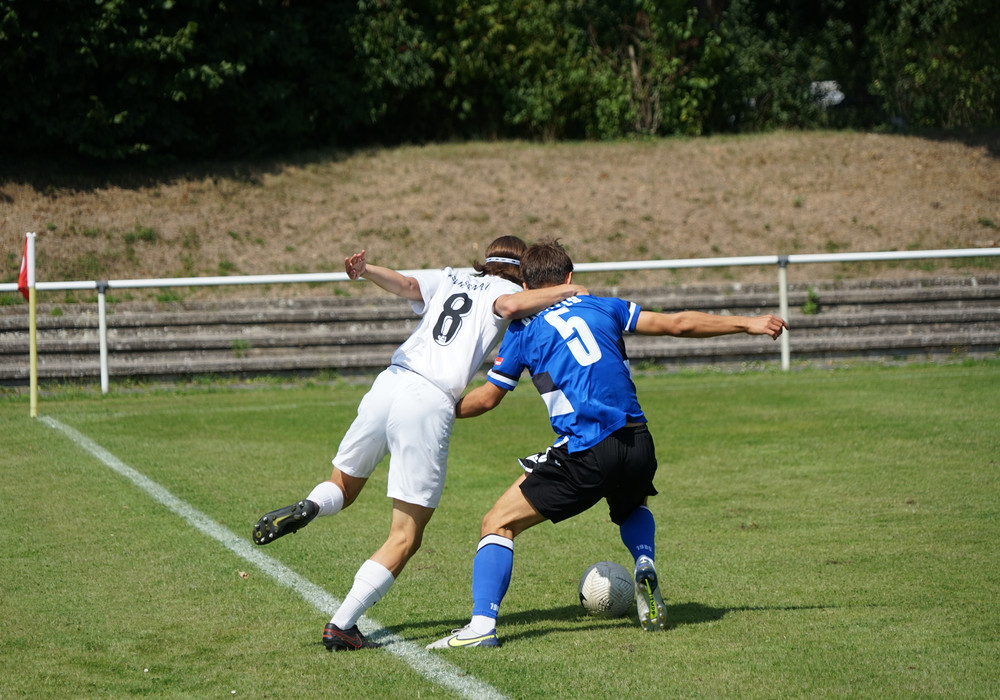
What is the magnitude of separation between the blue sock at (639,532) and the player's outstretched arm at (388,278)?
152 centimetres

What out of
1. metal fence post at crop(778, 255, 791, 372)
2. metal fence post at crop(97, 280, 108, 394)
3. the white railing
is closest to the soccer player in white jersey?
→ the white railing

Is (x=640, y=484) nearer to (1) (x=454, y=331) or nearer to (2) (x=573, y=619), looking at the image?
(2) (x=573, y=619)

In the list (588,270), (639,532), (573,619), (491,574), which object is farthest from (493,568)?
(588,270)

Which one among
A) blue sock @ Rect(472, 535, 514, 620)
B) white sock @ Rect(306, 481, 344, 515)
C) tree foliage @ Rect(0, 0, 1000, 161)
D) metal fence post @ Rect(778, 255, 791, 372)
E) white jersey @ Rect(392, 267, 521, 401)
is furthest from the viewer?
tree foliage @ Rect(0, 0, 1000, 161)

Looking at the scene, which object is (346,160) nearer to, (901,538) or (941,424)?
(941,424)

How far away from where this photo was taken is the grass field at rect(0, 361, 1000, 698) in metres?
4.28

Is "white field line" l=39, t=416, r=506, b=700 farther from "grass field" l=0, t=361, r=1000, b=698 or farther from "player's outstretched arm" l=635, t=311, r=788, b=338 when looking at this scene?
"player's outstretched arm" l=635, t=311, r=788, b=338

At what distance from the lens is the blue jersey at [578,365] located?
477cm

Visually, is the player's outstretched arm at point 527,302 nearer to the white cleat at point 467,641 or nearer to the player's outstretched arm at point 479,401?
the player's outstretched arm at point 479,401

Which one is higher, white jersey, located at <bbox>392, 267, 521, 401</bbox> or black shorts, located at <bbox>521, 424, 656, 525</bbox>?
white jersey, located at <bbox>392, 267, 521, 401</bbox>

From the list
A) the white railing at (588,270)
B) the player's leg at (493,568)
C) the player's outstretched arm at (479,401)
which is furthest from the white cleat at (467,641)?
the white railing at (588,270)

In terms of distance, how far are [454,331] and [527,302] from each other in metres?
0.38

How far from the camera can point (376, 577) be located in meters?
4.65

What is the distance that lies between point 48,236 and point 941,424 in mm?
16435
